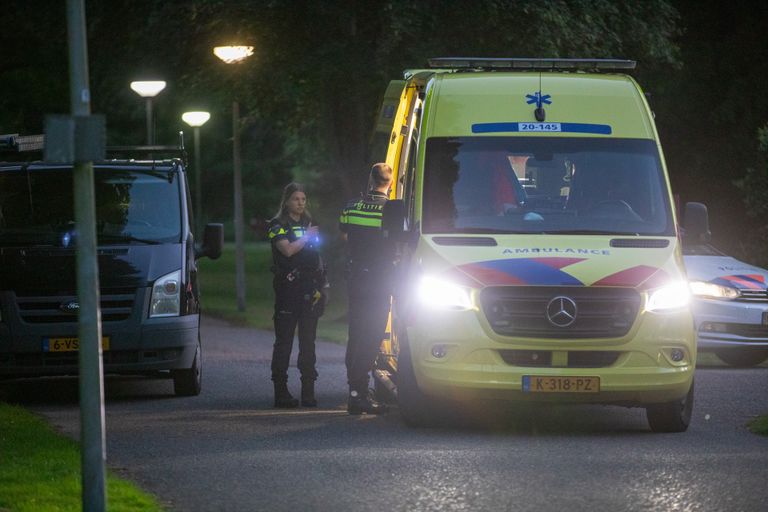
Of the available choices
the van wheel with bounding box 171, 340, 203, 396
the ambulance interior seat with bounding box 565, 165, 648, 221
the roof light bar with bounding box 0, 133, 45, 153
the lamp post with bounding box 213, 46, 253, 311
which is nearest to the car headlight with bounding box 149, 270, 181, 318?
the van wheel with bounding box 171, 340, 203, 396

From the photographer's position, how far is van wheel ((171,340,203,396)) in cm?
1512

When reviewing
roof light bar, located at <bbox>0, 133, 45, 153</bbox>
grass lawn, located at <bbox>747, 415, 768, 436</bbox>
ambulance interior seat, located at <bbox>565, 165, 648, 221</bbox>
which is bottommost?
grass lawn, located at <bbox>747, 415, 768, 436</bbox>

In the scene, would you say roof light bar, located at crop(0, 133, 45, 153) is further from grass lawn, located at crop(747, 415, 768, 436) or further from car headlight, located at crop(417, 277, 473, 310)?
grass lawn, located at crop(747, 415, 768, 436)

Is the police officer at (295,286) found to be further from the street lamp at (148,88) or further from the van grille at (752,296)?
the street lamp at (148,88)

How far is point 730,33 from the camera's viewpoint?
30906 mm

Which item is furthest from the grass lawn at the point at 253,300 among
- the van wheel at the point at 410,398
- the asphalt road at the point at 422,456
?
the van wheel at the point at 410,398

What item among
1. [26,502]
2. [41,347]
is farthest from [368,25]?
[26,502]

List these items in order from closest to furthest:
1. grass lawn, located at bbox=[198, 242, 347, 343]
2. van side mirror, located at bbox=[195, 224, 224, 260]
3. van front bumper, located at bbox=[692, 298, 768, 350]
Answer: van side mirror, located at bbox=[195, 224, 224, 260], van front bumper, located at bbox=[692, 298, 768, 350], grass lawn, located at bbox=[198, 242, 347, 343]

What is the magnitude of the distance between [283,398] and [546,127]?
340cm

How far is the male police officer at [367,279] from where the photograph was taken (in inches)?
514

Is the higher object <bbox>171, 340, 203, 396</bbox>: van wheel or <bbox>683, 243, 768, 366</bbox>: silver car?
<bbox>683, 243, 768, 366</bbox>: silver car

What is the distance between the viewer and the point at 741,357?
63.0 feet

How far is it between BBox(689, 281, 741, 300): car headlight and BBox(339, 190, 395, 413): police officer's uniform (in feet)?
20.3

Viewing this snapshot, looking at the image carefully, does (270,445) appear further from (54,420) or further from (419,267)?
(54,420)
